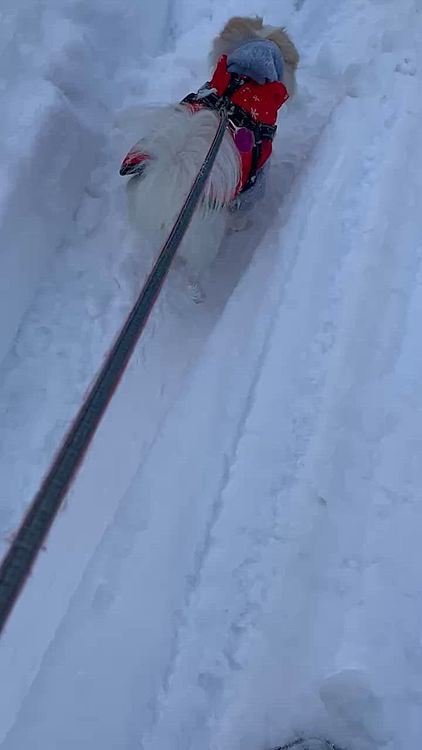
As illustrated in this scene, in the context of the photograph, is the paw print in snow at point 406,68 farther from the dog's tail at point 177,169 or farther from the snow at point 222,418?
the dog's tail at point 177,169

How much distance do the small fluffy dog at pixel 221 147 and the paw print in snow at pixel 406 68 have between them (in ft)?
1.60

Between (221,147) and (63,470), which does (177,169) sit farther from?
(63,470)

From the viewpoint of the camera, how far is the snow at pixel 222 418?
149 cm

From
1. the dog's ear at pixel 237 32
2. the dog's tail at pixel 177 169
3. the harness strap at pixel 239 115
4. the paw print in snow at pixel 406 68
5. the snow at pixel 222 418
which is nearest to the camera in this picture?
the snow at pixel 222 418

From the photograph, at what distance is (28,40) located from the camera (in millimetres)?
2299

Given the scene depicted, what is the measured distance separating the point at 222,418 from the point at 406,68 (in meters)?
1.56

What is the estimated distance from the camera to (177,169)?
1.78 m

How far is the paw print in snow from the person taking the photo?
8.21ft

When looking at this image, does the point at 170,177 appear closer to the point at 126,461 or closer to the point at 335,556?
the point at 126,461

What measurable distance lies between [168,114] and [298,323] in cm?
71

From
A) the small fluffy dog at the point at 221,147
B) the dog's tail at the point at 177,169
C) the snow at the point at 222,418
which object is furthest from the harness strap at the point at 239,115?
the snow at the point at 222,418

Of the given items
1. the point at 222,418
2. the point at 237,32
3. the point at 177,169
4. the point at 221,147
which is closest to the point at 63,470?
the point at 222,418

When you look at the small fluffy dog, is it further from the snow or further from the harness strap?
the snow

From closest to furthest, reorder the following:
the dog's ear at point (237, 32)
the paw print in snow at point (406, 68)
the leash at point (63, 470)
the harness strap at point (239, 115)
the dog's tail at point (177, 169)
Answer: the leash at point (63, 470)
the dog's tail at point (177, 169)
the harness strap at point (239, 115)
the dog's ear at point (237, 32)
the paw print in snow at point (406, 68)
